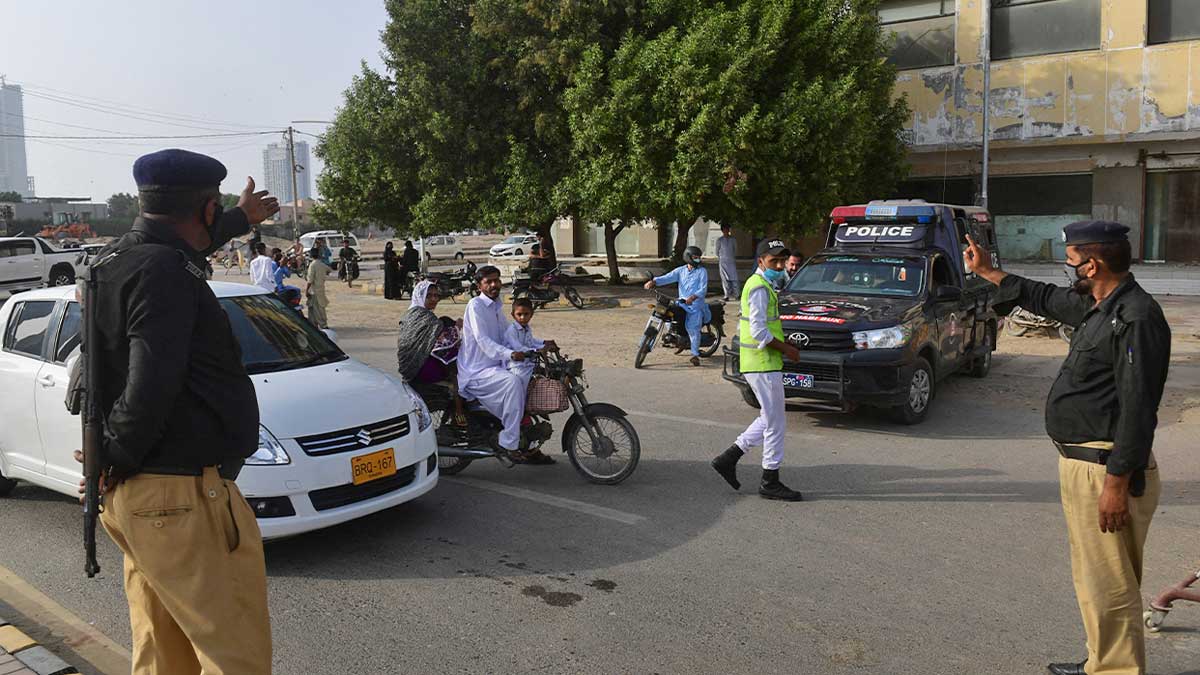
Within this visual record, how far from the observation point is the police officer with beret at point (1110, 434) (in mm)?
3723

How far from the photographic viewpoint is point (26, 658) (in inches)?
169

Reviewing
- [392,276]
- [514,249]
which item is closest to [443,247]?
[514,249]

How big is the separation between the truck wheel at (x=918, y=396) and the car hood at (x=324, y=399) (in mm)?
5331

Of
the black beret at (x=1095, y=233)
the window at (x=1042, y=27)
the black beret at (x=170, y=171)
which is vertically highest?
the window at (x=1042, y=27)

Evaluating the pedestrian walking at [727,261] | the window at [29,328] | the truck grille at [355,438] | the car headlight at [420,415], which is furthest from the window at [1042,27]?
the window at [29,328]

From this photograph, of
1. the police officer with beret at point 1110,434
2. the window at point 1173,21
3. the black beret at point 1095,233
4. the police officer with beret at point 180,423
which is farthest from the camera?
the window at point 1173,21

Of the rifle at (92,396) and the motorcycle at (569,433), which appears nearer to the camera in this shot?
the rifle at (92,396)

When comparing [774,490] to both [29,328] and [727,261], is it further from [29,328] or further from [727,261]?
[727,261]

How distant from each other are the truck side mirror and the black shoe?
6.54 meters

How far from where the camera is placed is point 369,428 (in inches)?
234

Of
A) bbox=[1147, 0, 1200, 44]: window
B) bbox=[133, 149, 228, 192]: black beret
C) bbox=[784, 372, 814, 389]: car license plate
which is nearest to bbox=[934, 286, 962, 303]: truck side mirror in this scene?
bbox=[784, 372, 814, 389]: car license plate

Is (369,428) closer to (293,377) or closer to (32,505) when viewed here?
(293,377)

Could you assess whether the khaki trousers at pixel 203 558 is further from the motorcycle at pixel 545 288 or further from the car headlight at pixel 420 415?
the motorcycle at pixel 545 288

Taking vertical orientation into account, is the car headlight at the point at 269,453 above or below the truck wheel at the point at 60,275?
below
